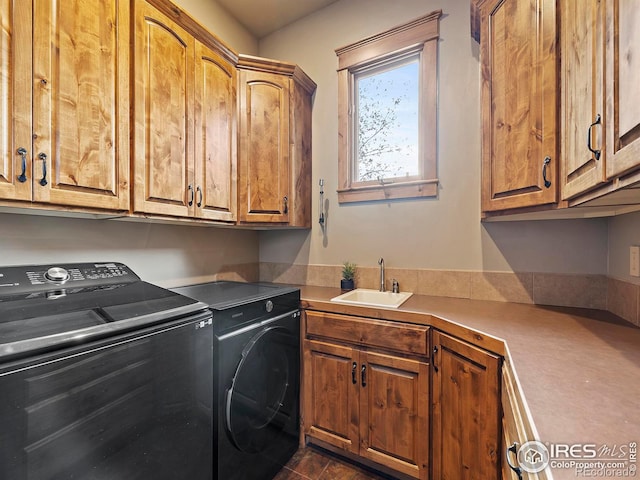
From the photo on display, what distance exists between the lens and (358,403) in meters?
1.62

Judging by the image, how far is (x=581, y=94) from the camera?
946 millimetres

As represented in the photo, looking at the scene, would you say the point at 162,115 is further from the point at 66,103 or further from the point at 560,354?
Answer: the point at 560,354

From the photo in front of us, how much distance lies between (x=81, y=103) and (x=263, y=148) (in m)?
1.04

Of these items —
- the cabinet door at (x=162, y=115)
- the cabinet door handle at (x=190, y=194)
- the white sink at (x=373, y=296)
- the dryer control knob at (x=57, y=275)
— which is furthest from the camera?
the white sink at (x=373, y=296)

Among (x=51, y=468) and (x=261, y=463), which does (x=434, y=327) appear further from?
(x=51, y=468)

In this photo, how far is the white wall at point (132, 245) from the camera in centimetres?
129

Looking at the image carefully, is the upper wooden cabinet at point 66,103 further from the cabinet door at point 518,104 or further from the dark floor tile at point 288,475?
the cabinet door at point 518,104

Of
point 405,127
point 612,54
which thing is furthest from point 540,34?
point 405,127

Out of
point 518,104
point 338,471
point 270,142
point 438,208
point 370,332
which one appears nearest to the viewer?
point 518,104

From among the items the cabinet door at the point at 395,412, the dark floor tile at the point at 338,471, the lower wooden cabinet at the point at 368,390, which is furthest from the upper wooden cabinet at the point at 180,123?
the dark floor tile at the point at 338,471

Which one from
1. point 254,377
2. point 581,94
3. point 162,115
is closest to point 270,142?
point 162,115

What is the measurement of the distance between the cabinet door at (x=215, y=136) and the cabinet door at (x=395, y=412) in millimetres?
1249

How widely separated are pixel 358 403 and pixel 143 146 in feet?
5.71

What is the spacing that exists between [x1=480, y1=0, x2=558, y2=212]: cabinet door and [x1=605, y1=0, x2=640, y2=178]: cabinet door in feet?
1.51
